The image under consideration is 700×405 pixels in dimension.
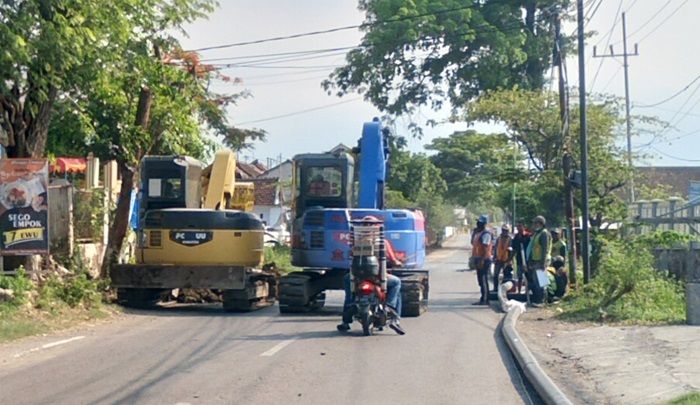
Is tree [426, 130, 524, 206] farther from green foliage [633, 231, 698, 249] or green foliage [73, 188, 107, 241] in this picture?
green foliage [73, 188, 107, 241]

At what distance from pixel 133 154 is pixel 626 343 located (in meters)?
13.2

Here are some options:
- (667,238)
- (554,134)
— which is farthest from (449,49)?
(667,238)

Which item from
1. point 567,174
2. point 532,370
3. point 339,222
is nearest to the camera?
point 532,370

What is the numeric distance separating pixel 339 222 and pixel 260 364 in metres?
6.74

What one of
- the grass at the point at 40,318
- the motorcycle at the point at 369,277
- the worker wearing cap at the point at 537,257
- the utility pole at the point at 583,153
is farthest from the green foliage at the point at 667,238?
the grass at the point at 40,318

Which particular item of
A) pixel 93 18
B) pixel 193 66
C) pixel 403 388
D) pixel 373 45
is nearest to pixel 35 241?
pixel 93 18

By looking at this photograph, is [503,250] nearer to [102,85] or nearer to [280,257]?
[102,85]

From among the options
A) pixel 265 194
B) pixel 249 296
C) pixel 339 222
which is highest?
pixel 265 194

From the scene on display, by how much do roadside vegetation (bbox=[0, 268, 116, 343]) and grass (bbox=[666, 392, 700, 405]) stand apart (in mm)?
9997

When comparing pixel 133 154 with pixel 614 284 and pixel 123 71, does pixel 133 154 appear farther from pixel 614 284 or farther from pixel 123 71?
pixel 614 284

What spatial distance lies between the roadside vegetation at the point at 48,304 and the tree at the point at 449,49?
26.2 meters

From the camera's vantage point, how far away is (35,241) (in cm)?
1864

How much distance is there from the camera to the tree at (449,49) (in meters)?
44.7

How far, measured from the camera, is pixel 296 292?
19.4 meters
